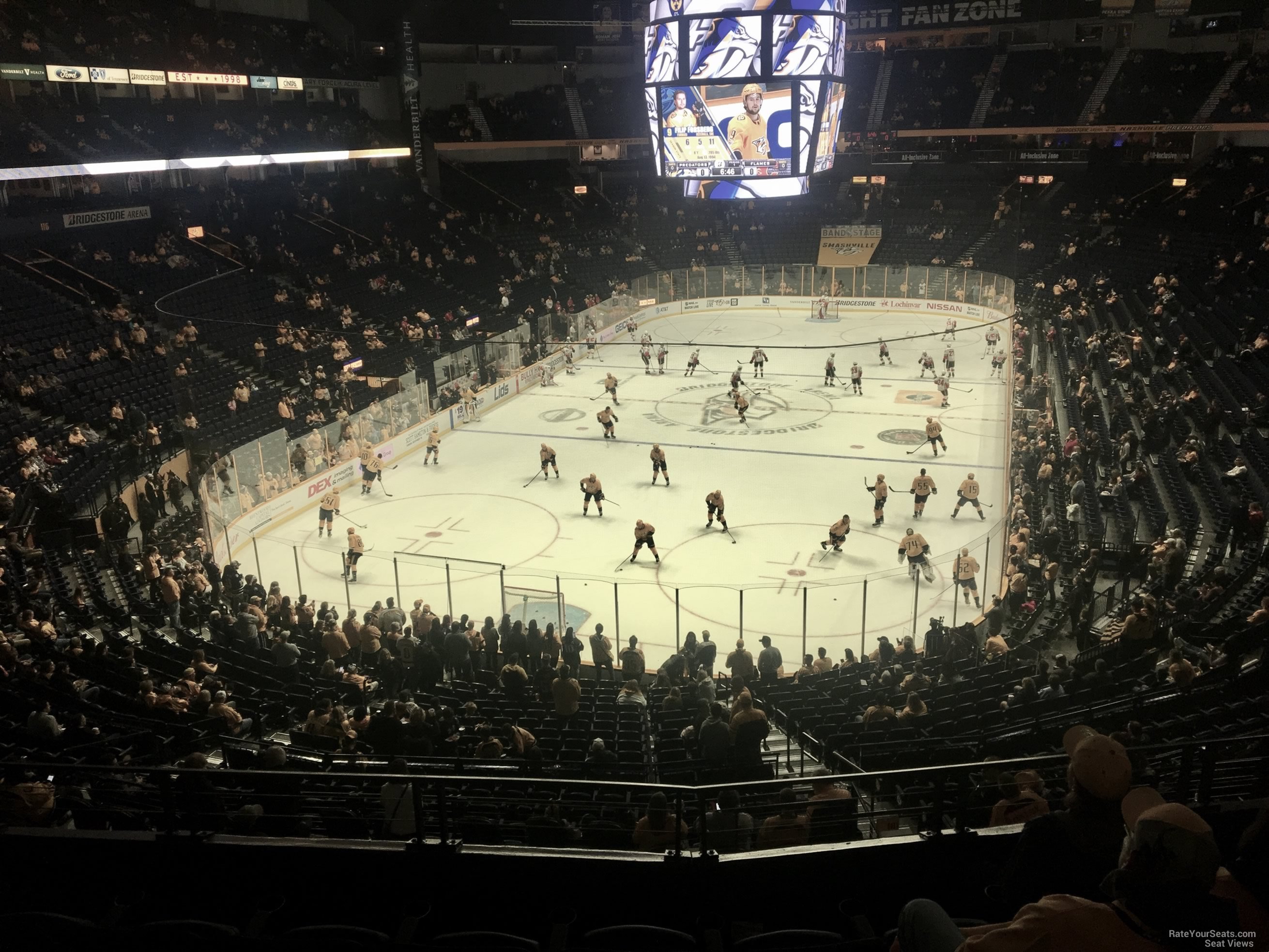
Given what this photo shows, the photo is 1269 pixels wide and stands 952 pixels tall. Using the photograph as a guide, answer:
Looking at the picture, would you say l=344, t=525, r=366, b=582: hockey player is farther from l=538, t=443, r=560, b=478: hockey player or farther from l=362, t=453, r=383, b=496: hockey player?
l=538, t=443, r=560, b=478: hockey player

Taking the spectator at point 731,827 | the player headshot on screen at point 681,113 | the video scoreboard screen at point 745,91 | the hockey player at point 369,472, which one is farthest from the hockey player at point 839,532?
the spectator at point 731,827

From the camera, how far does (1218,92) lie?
→ 1587 inches

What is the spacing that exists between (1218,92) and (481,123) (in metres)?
33.8

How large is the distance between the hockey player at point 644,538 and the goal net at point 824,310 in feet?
90.1

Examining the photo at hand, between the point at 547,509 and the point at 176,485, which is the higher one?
the point at 176,485

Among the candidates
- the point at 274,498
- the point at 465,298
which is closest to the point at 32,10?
the point at 465,298

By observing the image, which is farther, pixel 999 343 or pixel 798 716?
pixel 999 343

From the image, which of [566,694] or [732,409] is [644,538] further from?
[732,409]

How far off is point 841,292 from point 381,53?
2459cm

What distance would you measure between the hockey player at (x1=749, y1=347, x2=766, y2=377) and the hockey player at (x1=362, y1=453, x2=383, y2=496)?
1488 centimetres

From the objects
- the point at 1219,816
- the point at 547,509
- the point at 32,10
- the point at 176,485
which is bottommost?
the point at 547,509

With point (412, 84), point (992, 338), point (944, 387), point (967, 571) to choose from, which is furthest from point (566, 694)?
point (412, 84)

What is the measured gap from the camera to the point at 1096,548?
14.7 meters

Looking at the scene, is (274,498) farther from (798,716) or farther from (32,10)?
(32,10)
